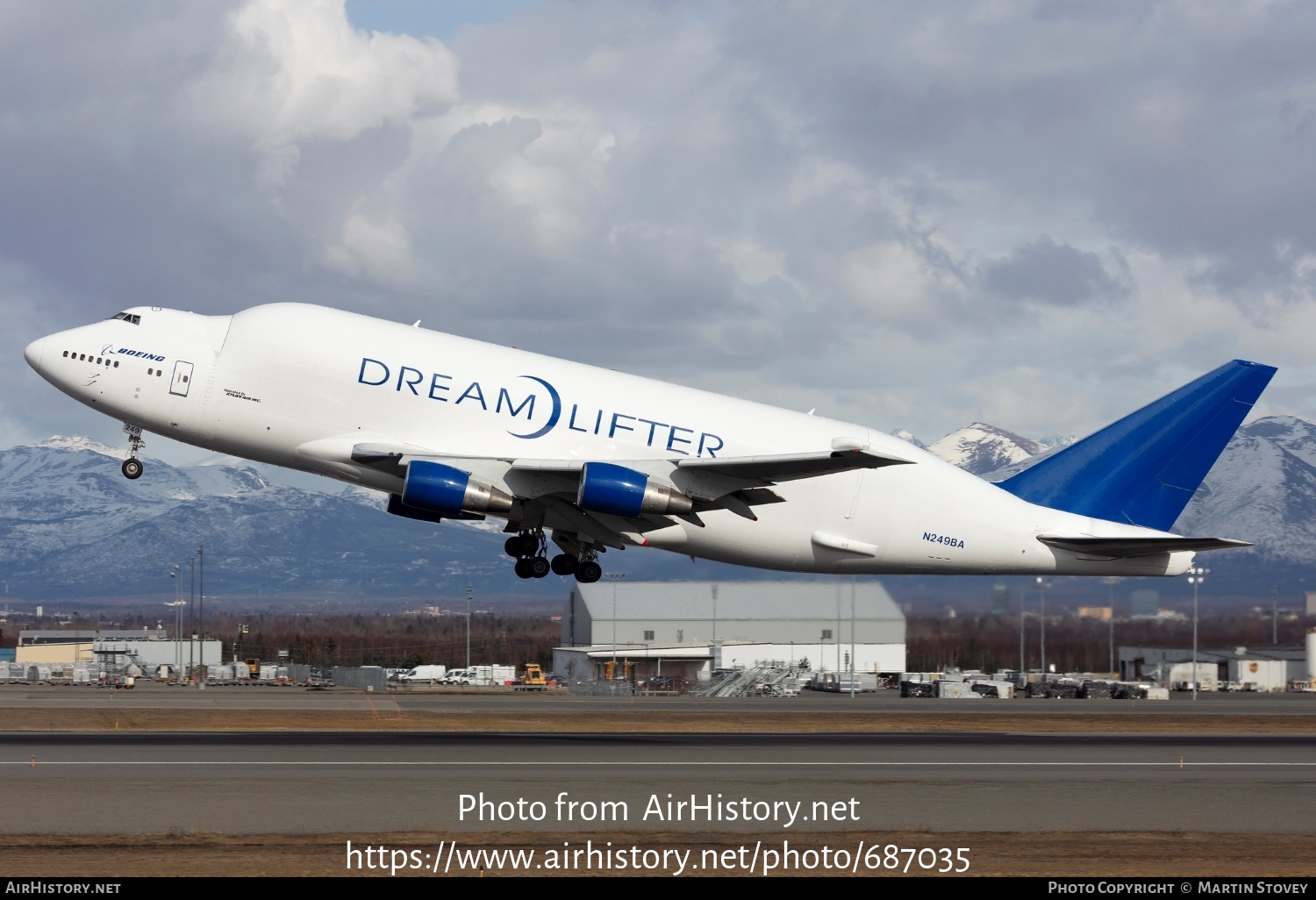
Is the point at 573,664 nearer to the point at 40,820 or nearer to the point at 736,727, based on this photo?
the point at 736,727

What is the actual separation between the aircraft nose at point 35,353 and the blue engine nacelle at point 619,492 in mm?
13981

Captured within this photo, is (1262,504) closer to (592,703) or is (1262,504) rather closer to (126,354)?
(592,703)

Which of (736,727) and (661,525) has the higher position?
(661,525)

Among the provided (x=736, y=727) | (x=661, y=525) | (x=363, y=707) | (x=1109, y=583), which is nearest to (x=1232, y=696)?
(x=1109, y=583)

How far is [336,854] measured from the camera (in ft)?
68.4

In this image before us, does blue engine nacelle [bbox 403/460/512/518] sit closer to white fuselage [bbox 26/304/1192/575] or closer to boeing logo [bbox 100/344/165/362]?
white fuselage [bbox 26/304/1192/575]

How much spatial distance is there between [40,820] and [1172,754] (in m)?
28.2

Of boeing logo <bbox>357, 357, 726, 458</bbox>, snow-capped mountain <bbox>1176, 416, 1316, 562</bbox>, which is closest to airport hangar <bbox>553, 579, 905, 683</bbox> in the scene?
snow-capped mountain <bbox>1176, 416, 1316, 562</bbox>

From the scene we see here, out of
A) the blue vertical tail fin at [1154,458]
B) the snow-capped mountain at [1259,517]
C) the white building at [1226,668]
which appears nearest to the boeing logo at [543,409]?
the blue vertical tail fin at [1154,458]

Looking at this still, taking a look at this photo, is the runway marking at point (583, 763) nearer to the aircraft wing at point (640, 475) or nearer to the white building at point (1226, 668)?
the aircraft wing at point (640, 475)

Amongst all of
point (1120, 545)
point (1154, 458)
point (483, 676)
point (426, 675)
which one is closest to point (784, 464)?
point (1120, 545)

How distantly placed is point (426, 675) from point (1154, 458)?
71559 millimetres

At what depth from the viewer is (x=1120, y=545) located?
3900 centimetres

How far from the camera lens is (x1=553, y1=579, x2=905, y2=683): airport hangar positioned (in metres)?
101
